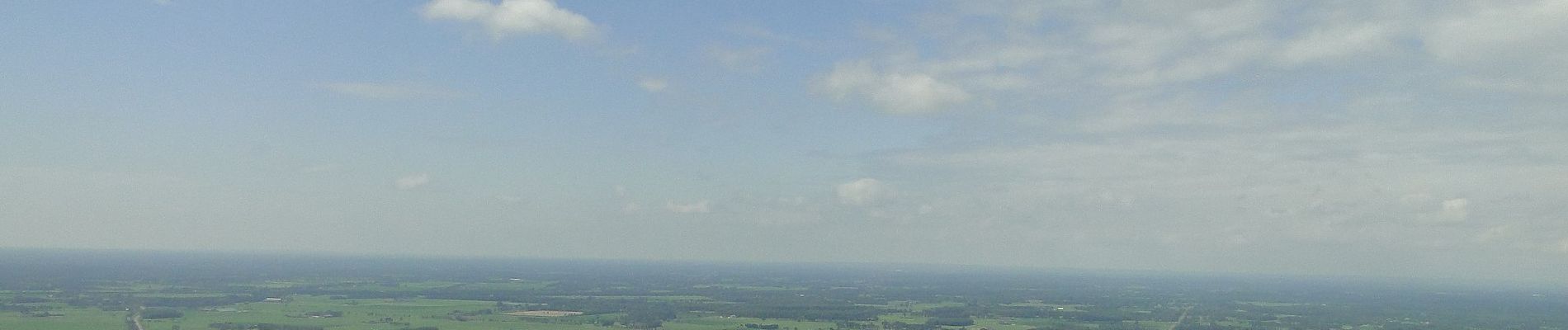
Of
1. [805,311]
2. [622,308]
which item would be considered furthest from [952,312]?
[622,308]

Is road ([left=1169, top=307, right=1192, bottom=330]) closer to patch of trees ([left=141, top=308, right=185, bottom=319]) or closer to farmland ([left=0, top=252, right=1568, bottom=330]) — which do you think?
farmland ([left=0, top=252, right=1568, bottom=330])

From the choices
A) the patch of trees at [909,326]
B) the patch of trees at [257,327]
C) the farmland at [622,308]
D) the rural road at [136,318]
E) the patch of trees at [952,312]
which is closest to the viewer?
the rural road at [136,318]

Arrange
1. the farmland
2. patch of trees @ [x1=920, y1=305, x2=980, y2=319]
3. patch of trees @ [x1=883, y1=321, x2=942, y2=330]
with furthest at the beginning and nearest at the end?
patch of trees @ [x1=920, y1=305, x2=980, y2=319] < patch of trees @ [x1=883, y1=321, x2=942, y2=330] < the farmland

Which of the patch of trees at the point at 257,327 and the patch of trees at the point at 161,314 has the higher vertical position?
the patch of trees at the point at 161,314

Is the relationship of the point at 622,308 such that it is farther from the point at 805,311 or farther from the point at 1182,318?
the point at 1182,318

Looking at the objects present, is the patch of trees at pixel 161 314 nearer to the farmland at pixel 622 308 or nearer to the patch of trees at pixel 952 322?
the farmland at pixel 622 308

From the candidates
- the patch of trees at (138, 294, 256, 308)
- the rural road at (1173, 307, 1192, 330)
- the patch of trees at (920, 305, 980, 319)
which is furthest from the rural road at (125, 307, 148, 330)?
the rural road at (1173, 307, 1192, 330)

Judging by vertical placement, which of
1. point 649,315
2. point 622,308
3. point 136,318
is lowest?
point 136,318

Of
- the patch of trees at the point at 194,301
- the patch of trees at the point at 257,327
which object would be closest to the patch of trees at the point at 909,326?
the patch of trees at the point at 257,327
